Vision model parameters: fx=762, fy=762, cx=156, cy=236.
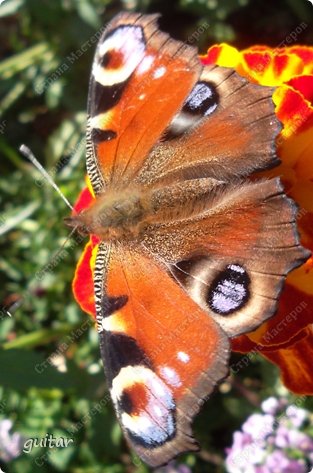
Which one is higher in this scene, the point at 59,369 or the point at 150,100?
the point at 150,100

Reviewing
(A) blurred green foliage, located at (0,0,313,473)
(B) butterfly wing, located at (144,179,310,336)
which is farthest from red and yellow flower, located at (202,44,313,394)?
(A) blurred green foliage, located at (0,0,313,473)

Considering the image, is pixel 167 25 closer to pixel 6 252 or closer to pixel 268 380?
pixel 6 252

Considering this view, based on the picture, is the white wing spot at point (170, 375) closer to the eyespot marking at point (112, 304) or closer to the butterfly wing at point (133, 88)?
the eyespot marking at point (112, 304)

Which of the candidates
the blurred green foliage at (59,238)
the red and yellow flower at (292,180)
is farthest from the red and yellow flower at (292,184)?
the blurred green foliage at (59,238)

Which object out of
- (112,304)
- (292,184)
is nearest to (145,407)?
(112,304)

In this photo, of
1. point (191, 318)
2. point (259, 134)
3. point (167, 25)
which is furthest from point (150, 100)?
point (167, 25)

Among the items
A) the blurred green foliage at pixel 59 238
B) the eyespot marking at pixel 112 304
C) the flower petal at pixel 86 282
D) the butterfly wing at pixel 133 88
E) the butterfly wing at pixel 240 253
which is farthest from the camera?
the blurred green foliage at pixel 59 238

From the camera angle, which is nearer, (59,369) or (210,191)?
(210,191)

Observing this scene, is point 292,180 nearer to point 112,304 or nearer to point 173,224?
point 173,224
